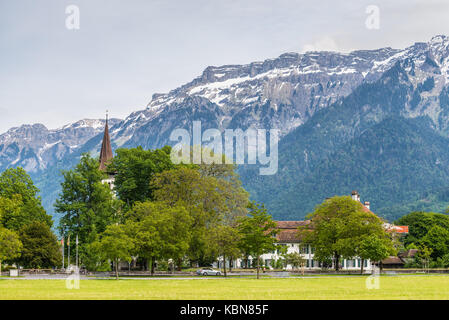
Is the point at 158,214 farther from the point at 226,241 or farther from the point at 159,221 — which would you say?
the point at 226,241

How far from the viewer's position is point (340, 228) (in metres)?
99.2

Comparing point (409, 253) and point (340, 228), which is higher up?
point (340, 228)

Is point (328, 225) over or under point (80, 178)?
under

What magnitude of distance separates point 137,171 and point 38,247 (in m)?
18.4

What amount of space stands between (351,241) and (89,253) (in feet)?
122

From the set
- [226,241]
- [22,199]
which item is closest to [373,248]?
[226,241]

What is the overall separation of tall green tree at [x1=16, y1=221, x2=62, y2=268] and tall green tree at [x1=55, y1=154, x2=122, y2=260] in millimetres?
2531

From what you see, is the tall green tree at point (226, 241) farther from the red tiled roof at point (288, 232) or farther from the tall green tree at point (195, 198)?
the red tiled roof at point (288, 232)

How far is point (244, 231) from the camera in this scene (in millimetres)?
88562

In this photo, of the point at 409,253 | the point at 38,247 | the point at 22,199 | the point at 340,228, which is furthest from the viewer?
the point at 409,253

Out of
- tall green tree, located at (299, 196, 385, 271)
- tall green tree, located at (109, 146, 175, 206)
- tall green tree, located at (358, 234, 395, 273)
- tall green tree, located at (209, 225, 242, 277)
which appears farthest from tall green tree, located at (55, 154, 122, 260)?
tall green tree, located at (358, 234, 395, 273)

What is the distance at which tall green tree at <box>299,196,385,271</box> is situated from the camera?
316 ft
